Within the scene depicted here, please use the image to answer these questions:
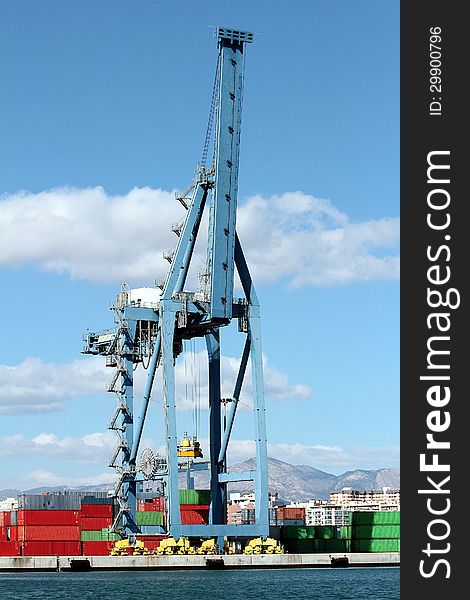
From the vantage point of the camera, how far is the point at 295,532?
8131 cm

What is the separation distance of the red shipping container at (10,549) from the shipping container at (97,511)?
15.1 ft

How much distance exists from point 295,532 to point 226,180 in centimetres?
2583

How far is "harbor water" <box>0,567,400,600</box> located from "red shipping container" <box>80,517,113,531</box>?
17.8ft

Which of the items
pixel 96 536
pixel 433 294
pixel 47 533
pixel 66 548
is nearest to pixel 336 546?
pixel 96 536

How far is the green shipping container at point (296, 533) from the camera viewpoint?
81.0 metres

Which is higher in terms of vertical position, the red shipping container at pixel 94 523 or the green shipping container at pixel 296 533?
the red shipping container at pixel 94 523

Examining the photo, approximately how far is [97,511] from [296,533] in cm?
1350

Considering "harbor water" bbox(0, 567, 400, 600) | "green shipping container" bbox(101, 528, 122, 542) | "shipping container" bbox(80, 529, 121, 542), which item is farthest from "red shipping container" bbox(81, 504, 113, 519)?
"harbor water" bbox(0, 567, 400, 600)

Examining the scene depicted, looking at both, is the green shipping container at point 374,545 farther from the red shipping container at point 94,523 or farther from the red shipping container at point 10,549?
the red shipping container at point 10,549

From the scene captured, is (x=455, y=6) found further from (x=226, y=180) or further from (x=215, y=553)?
(x=215, y=553)

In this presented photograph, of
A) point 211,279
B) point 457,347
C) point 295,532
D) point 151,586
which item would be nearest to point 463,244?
point 457,347

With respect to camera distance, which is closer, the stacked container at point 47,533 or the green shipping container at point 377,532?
the stacked container at point 47,533

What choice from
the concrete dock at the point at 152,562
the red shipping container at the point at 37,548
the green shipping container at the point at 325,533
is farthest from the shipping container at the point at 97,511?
the green shipping container at the point at 325,533

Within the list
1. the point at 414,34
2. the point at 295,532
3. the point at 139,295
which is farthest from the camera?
the point at 295,532
